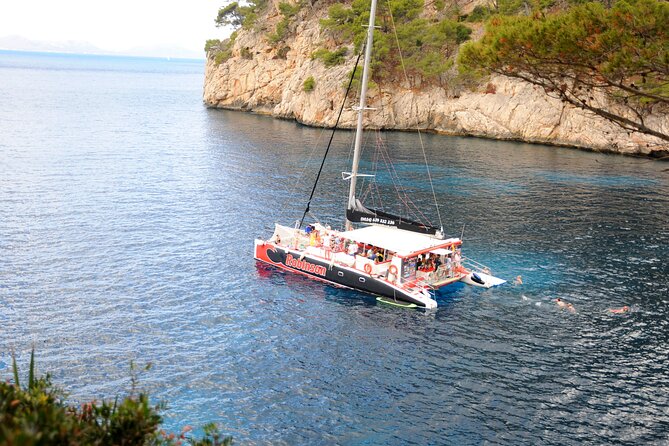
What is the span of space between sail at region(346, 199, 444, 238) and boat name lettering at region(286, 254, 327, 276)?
4.64 metres

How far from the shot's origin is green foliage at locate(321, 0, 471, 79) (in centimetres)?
10281

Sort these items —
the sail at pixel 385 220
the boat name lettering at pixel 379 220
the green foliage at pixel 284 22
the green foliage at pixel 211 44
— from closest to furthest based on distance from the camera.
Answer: the sail at pixel 385 220 < the boat name lettering at pixel 379 220 < the green foliage at pixel 284 22 < the green foliage at pixel 211 44

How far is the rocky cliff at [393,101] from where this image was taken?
9044 cm

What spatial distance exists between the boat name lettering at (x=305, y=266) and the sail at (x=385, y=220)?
4.64m

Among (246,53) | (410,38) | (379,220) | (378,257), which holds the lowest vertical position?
(378,257)

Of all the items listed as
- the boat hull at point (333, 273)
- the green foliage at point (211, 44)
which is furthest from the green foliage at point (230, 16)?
the boat hull at point (333, 273)

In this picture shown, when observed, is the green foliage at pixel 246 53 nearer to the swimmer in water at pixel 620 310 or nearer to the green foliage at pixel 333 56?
the green foliage at pixel 333 56

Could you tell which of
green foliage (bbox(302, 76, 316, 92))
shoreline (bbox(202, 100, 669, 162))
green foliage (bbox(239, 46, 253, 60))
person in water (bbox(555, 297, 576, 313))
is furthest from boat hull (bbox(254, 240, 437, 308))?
green foliage (bbox(239, 46, 253, 60))

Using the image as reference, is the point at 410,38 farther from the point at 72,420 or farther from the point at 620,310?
the point at 72,420

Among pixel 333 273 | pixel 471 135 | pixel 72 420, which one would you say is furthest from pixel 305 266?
pixel 471 135

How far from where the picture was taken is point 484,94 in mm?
100438

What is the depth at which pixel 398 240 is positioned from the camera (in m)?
39.9

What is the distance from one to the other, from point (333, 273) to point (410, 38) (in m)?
74.5

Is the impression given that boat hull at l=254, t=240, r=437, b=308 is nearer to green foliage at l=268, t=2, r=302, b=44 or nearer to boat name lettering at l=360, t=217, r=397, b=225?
boat name lettering at l=360, t=217, r=397, b=225
